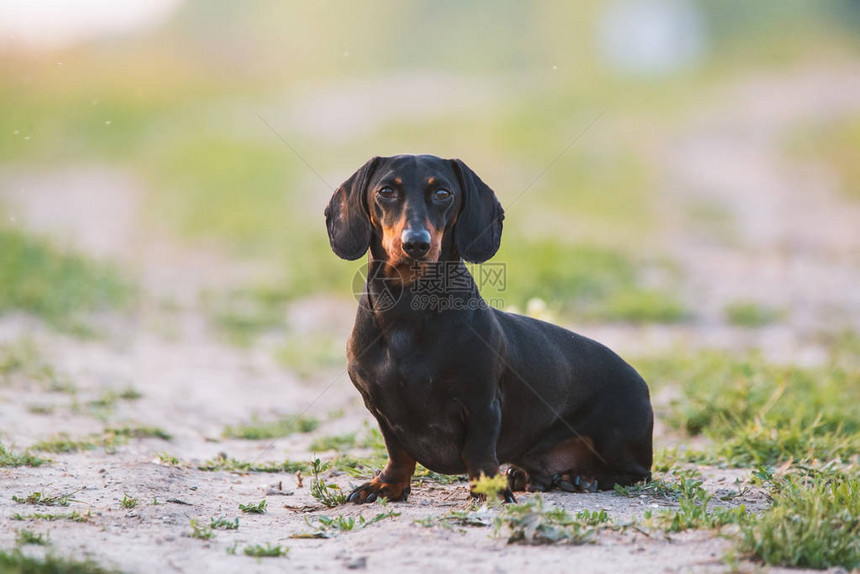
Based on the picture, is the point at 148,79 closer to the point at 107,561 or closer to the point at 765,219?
the point at 765,219

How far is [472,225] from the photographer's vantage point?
4.04 m

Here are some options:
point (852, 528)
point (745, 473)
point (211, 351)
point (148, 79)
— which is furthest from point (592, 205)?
point (148, 79)

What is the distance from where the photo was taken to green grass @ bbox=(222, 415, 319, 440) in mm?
5766

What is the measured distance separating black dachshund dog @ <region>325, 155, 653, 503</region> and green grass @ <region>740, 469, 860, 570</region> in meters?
1.06

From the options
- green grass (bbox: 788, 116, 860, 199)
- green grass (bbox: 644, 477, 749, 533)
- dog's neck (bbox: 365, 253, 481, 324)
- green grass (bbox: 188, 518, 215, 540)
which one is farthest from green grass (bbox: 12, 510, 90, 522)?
green grass (bbox: 788, 116, 860, 199)

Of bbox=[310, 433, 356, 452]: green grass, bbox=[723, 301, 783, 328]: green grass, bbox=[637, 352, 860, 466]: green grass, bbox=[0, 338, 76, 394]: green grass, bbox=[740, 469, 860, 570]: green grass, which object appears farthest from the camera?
bbox=[723, 301, 783, 328]: green grass

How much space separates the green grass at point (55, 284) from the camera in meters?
8.68

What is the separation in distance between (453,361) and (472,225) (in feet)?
1.99

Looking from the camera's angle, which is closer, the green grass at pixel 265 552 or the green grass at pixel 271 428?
the green grass at pixel 265 552

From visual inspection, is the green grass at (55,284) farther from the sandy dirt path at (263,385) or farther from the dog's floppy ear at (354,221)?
the dog's floppy ear at (354,221)

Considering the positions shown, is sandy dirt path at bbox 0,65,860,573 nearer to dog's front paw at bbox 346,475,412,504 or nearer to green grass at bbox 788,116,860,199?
dog's front paw at bbox 346,475,412,504

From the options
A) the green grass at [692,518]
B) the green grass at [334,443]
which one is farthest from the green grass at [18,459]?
the green grass at [692,518]

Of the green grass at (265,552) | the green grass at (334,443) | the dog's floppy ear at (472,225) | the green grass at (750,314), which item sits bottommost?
the green grass at (265,552)

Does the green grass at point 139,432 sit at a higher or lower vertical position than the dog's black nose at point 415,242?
lower
